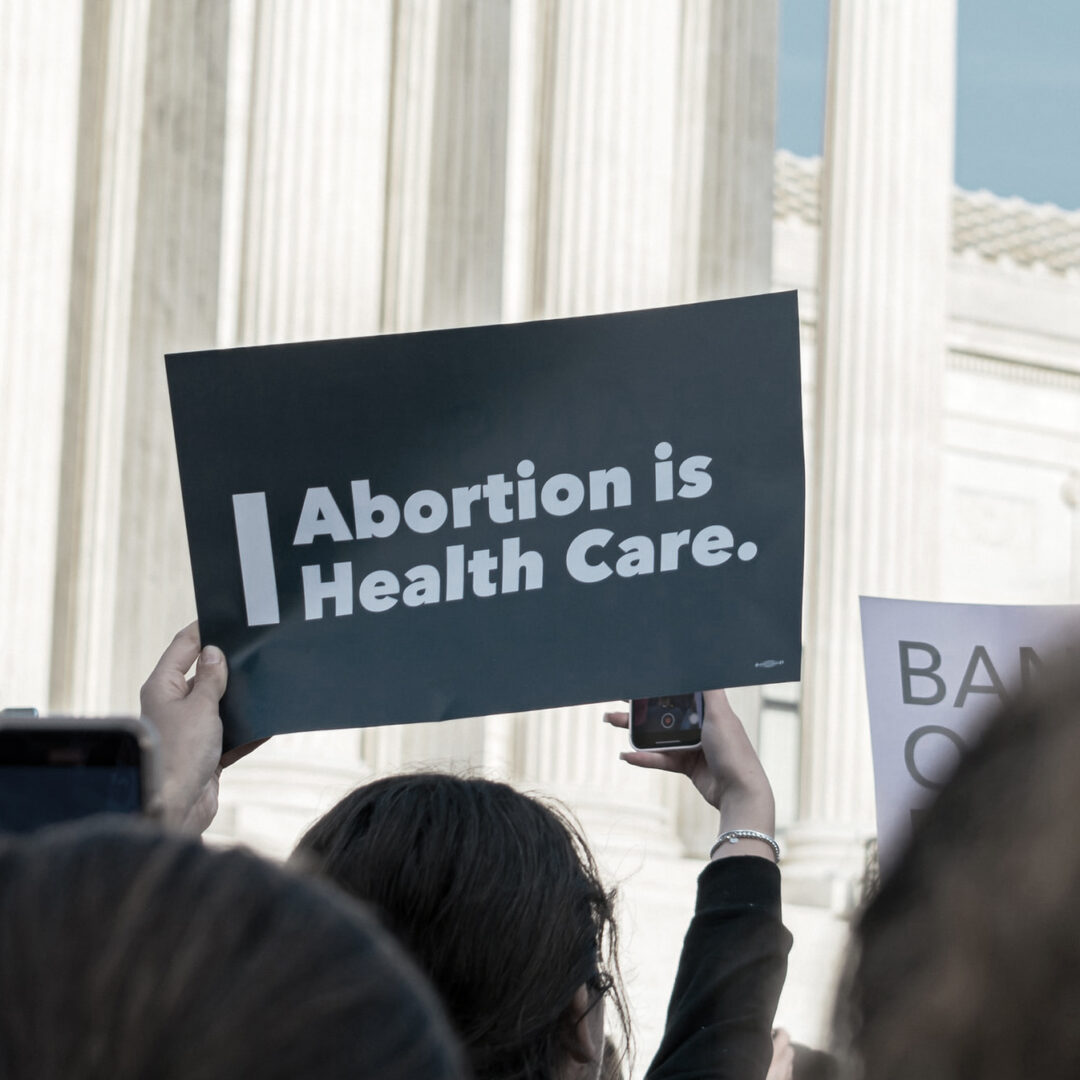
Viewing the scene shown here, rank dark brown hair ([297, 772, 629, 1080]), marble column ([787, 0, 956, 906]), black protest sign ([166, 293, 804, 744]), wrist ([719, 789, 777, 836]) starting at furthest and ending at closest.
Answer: marble column ([787, 0, 956, 906]) < black protest sign ([166, 293, 804, 744]) < wrist ([719, 789, 777, 836]) < dark brown hair ([297, 772, 629, 1080])

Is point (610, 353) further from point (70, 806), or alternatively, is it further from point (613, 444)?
point (70, 806)

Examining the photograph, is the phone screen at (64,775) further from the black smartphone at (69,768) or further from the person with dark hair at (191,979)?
the person with dark hair at (191,979)

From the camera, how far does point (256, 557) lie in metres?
13.5

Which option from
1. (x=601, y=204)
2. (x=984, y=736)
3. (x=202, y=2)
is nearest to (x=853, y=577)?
(x=601, y=204)

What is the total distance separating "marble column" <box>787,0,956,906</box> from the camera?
65312 millimetres

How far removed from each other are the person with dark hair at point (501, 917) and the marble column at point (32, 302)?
126 ft

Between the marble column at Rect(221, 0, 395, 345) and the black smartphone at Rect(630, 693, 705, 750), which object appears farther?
the marble column at Rect(221, 0, 395, 345)

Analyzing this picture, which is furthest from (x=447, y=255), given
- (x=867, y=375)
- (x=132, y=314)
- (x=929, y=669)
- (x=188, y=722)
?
(x=188, y=722)

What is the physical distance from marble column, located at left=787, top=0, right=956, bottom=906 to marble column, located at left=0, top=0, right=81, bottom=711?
85.9ft

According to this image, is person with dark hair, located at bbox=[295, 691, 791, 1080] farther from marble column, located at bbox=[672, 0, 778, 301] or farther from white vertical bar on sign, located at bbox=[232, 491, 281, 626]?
marble column, located at bbox=[672, 0, 778, 301]

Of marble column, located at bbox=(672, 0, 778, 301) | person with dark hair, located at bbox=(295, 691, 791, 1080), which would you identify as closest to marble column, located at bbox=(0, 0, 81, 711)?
marble column, located at bbox=(672, 0, 778, 301)

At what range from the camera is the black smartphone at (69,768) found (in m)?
7.59

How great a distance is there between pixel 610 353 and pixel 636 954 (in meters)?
40.8

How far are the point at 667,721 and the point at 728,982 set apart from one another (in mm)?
3239
